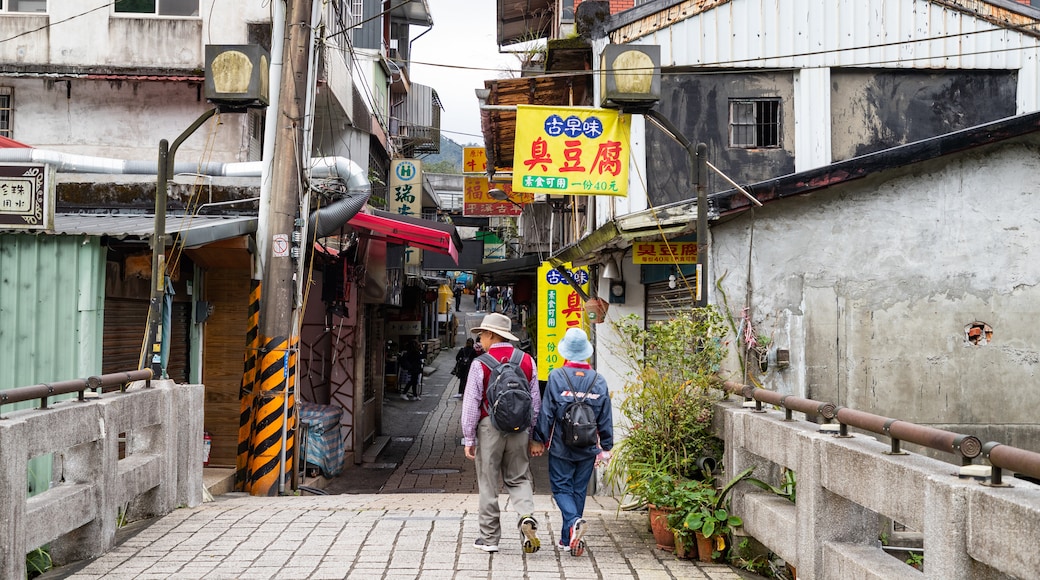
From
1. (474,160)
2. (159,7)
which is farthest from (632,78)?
(474,160)

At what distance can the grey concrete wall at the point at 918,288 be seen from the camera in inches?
413

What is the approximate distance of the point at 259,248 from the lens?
13.1 metres

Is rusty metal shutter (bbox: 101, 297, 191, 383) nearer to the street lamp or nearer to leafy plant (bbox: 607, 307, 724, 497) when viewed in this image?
the street lamp

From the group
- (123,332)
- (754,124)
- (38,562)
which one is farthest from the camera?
(754,124)

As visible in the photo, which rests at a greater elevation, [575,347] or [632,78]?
[632,78]

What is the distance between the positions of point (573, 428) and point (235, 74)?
634 cm

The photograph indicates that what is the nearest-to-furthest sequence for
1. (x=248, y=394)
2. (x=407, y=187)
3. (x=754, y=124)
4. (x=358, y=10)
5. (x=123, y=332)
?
1. (x=123, y=332)
2. (x=248, y=394)
3. (x=754, y=124)
4. (x=407, y=187)
5. (x=358, y=10)

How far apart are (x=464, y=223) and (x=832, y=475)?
3457cm

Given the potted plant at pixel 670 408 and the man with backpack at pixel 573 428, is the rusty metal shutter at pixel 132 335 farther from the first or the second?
the potted plant at pixel 670 408

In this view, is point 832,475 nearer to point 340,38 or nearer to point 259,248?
point 259,248

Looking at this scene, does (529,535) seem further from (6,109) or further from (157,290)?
(6,109)

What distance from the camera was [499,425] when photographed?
7.82 m

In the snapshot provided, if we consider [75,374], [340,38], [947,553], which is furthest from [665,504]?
[340,38]

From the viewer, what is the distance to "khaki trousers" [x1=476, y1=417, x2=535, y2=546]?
794 centimetres
